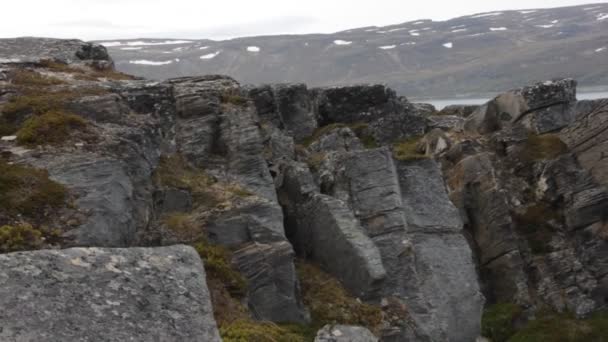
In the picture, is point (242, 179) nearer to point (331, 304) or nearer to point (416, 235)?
point (331, 304)

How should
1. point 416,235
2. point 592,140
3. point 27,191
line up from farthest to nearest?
1. point 592,140
2. point 416,235
3. point 27,191

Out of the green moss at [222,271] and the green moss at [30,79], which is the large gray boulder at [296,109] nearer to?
the green moss at [30,79]

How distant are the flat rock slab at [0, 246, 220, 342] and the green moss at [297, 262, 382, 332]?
893cm

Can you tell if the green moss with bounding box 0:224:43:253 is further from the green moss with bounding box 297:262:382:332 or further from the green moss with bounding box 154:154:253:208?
the green moss with bounding box 297:262:382:332

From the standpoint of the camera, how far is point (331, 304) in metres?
20.9

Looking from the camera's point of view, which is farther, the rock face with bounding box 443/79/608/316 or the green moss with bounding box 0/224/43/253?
the rock face with bounding box 443/79/608/316

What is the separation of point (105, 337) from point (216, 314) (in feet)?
19.6

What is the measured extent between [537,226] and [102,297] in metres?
26.2

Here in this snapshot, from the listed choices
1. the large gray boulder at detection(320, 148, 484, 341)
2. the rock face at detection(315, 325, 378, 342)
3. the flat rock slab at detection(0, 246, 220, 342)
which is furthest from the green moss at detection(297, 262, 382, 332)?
the flat rock slab at detection(0, 246, 220, 342)

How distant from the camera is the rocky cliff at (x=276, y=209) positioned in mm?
11484

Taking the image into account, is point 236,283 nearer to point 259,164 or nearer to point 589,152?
point 259,164

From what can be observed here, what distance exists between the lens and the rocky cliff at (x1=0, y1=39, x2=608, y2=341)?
37.7 feet

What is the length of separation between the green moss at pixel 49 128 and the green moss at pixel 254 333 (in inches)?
349

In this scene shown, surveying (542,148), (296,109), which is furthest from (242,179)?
(542,148)
